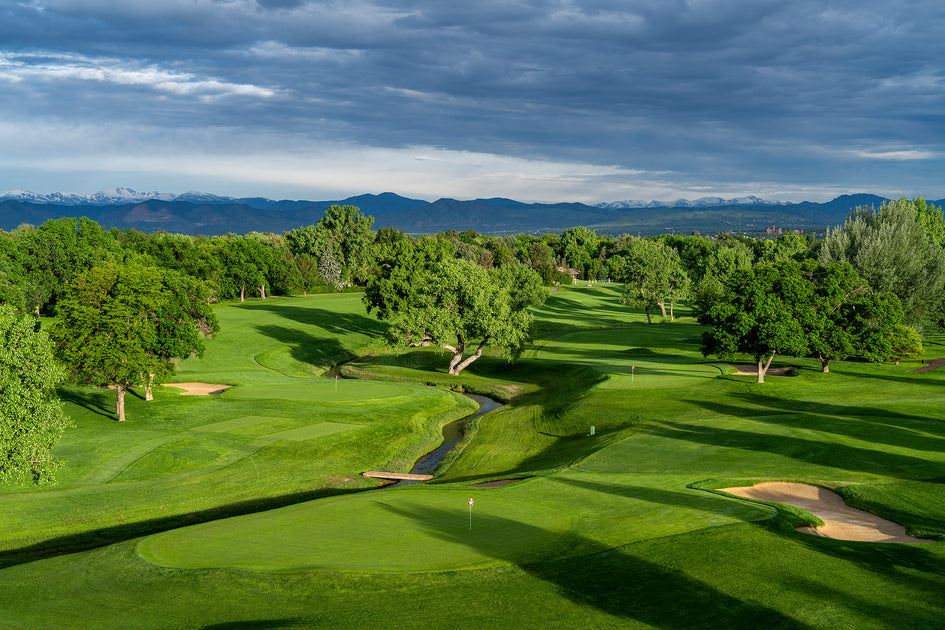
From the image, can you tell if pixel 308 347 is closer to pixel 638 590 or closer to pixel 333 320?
pixel 333 320

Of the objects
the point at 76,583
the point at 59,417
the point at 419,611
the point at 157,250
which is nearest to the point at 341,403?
the point at 59,417

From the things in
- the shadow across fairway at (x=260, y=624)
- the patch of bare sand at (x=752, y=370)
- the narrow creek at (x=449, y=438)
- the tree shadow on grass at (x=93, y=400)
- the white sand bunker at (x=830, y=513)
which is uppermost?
the patch of bare sand at (x=752, y=370)

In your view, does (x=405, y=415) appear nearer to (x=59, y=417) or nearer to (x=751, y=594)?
(x=59, y=417)

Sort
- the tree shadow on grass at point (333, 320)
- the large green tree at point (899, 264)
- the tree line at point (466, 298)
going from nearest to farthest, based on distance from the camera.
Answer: the tree line at point (466, 298)
the large green tree at point (899, 264)
the tree shadow on grass at point (333, 320)

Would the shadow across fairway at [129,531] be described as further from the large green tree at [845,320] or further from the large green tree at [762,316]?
the large green tree at [845,320]

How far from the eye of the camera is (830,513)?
25.4m

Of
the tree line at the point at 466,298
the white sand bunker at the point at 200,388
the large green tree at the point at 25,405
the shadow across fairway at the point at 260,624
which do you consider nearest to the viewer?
the shadow across fairway at the point at 260,624

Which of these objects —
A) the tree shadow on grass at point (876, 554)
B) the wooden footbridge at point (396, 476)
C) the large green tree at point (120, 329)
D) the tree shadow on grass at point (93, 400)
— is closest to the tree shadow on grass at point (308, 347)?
the tree shadow on grass at point (93, 400)

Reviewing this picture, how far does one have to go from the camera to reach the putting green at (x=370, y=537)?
20.8 m

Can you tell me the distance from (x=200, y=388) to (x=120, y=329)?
1570 cm

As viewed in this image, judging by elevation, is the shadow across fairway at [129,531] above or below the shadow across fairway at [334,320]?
below

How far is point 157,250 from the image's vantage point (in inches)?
5221

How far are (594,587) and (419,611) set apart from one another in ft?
16.5

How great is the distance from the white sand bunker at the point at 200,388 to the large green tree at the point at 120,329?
23.1 ft
